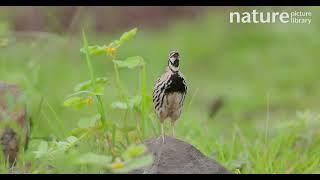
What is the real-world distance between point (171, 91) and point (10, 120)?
0.91m

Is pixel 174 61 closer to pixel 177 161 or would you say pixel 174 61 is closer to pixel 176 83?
pixel 176 83

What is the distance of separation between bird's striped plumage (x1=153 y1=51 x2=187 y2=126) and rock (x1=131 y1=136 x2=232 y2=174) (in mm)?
115

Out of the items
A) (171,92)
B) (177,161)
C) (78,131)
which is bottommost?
(177,161)

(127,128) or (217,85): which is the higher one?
(217,85)

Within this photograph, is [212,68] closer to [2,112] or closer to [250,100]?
[250,100]

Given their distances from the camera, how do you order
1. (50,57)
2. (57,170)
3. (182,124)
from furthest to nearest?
1. (50,57)
2. (182,124)
3. (57,170)

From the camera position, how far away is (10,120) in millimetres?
4371

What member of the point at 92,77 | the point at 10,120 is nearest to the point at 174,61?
the point at 92,77

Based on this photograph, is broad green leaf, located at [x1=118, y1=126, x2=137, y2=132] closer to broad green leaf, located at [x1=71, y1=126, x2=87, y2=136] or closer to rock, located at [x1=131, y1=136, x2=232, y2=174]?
Answer: broad green leaf, located at [x1=71, y1=126, x2=87, y2=136]

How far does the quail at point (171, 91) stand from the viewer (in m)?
3.73

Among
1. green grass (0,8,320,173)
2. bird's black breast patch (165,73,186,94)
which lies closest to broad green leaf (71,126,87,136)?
green grass (0,8,320,173)

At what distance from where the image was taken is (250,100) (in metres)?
6.95
